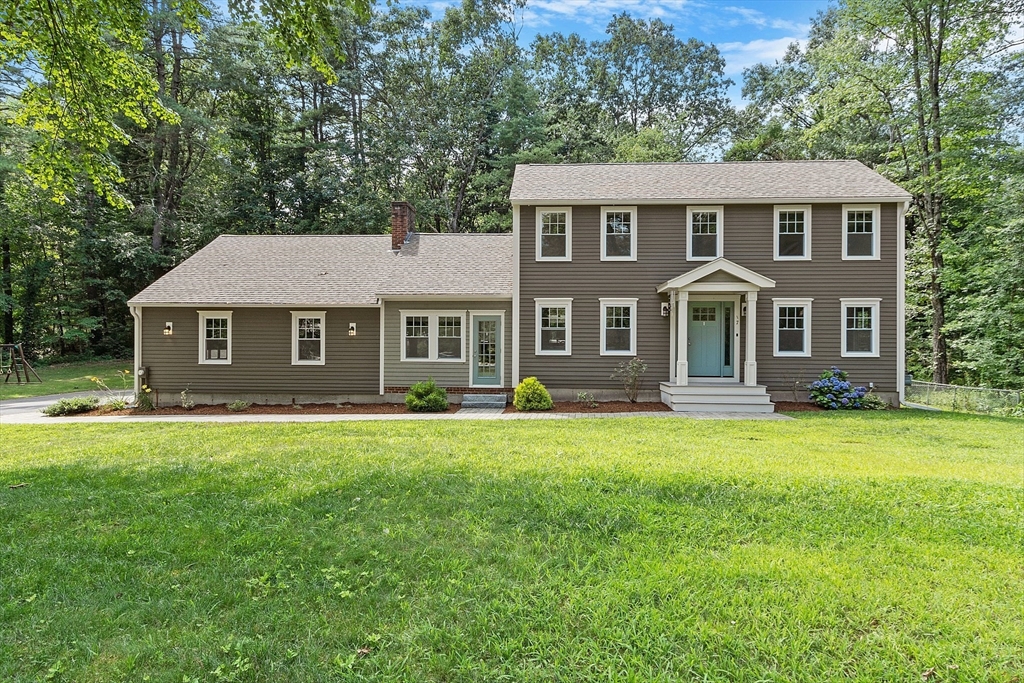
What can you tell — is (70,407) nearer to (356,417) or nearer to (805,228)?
(356,417)

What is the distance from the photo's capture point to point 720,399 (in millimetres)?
13117

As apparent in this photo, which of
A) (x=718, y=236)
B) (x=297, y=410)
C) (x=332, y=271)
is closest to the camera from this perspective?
(x=297, y=410)

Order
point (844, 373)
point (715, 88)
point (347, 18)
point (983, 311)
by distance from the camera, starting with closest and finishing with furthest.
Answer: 1. point (844, 373)
2. point (983, 311)
3. point (347, 18)
4. point (715, 88)

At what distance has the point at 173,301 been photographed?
47.6 ft

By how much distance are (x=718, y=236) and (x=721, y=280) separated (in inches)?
65.7

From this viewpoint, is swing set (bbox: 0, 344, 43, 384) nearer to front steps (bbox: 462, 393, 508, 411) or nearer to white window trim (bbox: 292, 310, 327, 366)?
white window trim (bbox: 292, 310, 327, 366)

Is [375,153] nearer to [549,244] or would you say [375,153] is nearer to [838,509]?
[549,244]

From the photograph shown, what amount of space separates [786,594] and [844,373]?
499 inches

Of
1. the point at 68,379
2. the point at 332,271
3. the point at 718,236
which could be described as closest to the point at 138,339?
the point at 332,271

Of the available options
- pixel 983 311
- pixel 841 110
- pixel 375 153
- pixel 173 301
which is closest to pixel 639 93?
pixel 841 110

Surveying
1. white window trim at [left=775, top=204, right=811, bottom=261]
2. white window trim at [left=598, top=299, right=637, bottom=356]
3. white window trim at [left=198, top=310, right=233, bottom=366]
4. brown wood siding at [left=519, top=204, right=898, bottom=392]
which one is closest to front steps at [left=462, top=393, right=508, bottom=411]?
brown wood siding at [left=519, top=204, right=898, bottom=392]

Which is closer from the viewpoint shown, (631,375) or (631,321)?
(631,375)

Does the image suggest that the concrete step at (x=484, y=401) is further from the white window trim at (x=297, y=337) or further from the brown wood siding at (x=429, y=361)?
the white window trim at (x=297, y=337)

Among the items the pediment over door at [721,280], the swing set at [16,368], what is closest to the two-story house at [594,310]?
the pediment over door at [721,280]
